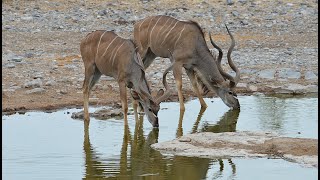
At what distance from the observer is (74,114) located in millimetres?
11688

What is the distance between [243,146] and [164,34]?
3928 mm

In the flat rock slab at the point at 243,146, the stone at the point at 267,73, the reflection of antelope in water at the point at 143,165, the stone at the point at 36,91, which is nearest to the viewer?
the reflection of antelope in water at the point at 143,165

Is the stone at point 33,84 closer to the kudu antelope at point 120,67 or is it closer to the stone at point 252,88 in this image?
the kudu antelope at point 120,67

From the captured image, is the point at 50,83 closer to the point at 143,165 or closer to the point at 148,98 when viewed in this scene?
the point at 148,98

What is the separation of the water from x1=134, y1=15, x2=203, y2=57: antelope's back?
0.88 metres

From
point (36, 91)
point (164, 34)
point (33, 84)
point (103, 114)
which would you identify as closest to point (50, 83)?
point (33, 84)

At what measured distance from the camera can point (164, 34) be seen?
1277cm

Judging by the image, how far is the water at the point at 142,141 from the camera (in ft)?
27.0

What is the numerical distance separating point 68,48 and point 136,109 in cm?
730

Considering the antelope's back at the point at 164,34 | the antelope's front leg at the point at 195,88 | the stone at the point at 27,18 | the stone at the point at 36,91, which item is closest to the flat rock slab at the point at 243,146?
the antelope's front leg at the point at 195,88

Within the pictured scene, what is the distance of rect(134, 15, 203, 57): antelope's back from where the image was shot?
41.5 feet

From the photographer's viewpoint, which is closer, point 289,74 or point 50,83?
point 50,83

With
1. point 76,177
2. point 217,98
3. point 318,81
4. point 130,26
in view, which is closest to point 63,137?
point 76,177

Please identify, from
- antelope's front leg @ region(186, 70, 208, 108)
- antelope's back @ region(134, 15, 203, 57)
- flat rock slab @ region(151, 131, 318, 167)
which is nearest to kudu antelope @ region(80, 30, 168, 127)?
antelope's back @ region(134, 15, 203, 57)
